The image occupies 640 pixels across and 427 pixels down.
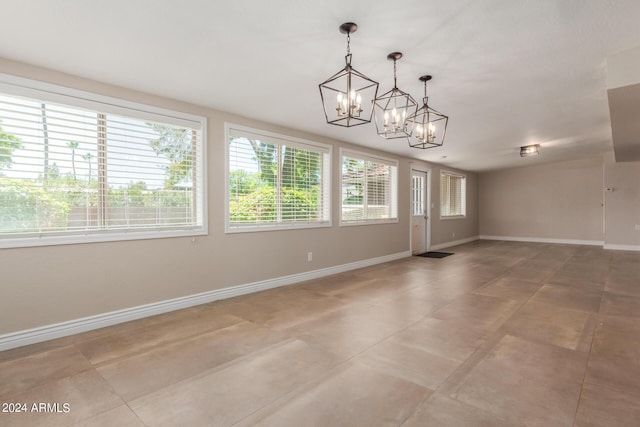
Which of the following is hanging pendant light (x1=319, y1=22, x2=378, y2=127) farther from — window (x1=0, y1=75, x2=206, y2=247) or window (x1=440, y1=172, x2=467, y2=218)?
window (x1=440, y1=172, x2=467, y2=218)

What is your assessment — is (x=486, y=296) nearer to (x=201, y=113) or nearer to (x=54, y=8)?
(x=201, y=113)

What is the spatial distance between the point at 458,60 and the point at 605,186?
27.0 feet

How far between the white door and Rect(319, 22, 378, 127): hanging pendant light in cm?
407

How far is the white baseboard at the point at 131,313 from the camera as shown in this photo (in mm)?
2736

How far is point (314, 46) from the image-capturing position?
2.51 metres

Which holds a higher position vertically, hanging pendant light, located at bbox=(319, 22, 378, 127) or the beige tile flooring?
hanging pendant light, located at bbox=(319, 22, 378, 127)

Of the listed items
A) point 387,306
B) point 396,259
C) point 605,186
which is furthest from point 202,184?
point 605,186

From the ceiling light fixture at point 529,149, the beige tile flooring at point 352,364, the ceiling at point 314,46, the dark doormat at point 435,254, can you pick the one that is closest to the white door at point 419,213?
the dark doormat at point 435,254

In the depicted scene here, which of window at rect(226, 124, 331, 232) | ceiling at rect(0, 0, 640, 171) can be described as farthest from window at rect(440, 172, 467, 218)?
ceiling at rect(0, 0, 640, 171)

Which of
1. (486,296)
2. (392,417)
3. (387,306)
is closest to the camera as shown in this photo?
(392,417)

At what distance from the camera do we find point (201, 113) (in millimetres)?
3832

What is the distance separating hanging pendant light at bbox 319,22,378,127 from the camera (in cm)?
229

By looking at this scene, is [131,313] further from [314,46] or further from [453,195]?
[453,195]

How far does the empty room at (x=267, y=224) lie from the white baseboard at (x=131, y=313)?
2 cm
